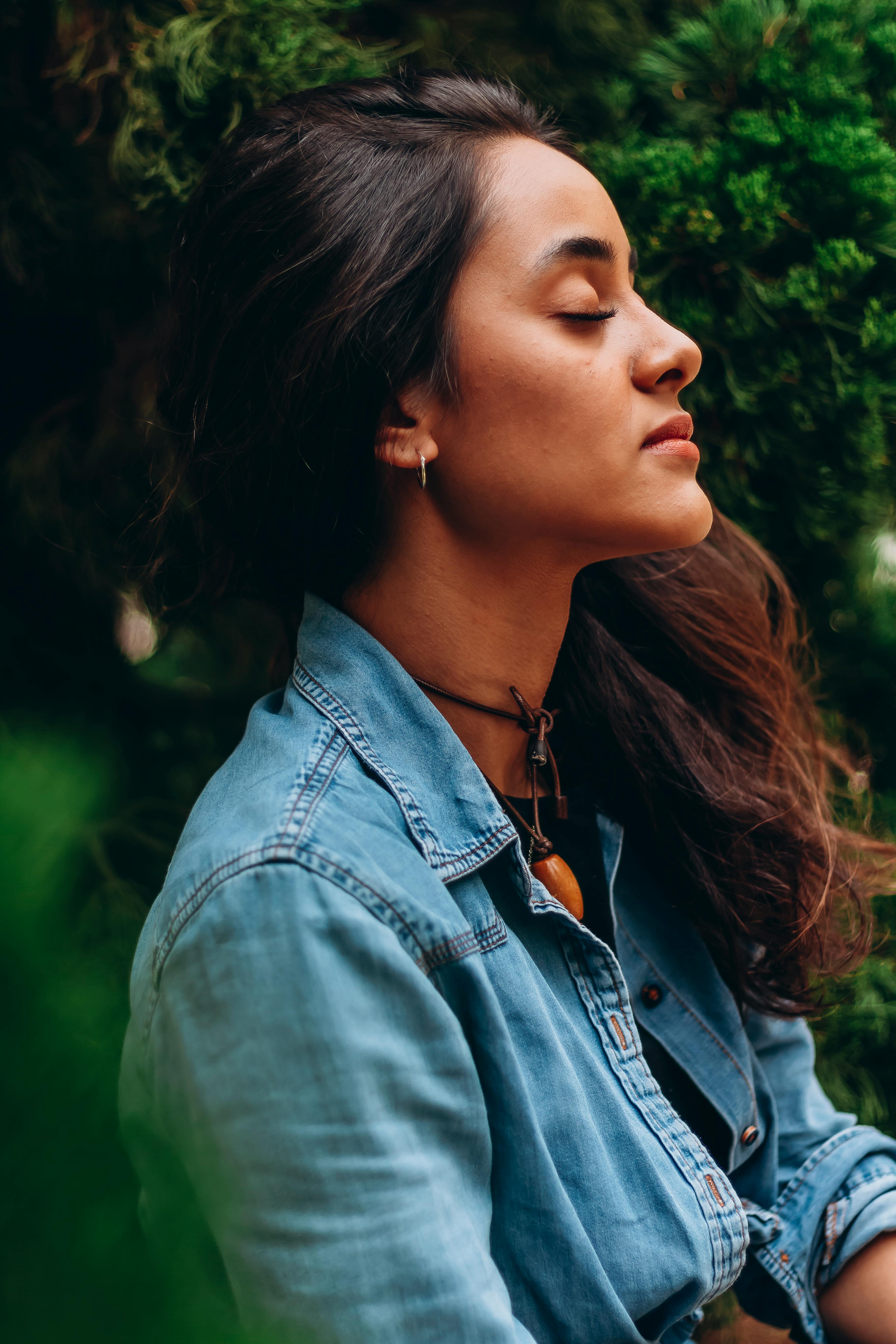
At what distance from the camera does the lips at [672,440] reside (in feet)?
3.57

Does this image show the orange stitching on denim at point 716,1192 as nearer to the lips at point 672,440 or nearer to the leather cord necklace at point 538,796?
the leather cord necklace at point 538,796

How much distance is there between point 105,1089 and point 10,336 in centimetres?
143

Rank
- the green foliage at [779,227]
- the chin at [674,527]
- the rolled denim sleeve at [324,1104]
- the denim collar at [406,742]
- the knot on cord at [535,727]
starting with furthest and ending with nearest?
the green foliage at [779,227] → the knot on cord at [535,727] → the chin at [674,527] → the denim collar at [406,742] → the rolled denim sleeve at [324,1104]

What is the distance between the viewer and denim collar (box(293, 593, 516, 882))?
970mm

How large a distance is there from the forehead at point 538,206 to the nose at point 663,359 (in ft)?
0.33

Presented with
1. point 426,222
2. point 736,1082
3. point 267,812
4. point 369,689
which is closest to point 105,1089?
point 267,812

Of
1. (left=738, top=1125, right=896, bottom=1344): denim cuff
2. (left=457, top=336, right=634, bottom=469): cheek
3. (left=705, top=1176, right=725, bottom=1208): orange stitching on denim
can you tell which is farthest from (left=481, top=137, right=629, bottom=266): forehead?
(left=738, top=1125, right=896, bottom=1344): denim cuff

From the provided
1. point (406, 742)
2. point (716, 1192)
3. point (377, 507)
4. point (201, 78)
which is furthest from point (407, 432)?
point (716, 1192)

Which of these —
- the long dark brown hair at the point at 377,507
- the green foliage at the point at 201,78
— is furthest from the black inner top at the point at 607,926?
the green foliage at the point at 201,78

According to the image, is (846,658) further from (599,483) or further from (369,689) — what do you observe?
(369,689)

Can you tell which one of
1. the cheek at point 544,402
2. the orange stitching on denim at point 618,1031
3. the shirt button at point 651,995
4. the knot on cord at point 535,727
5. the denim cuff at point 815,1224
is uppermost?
the cheek at point 544,402

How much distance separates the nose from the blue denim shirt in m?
0.44

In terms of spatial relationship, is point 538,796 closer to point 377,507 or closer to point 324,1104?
point 377,507

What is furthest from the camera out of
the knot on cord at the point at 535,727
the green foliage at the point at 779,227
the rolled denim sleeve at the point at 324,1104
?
the green foliage at the point at 779,227
